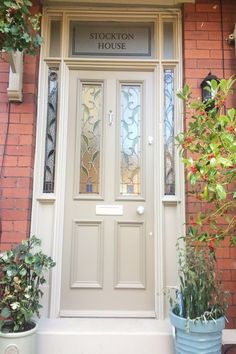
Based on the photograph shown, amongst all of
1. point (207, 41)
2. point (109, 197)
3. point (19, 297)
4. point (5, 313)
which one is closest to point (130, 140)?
point (109, 197)

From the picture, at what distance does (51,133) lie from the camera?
2639mm

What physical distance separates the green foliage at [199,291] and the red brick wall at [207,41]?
1283mm

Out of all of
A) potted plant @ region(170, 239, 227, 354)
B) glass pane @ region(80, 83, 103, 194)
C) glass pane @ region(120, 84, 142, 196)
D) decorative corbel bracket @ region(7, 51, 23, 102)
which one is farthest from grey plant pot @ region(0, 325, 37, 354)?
decorative corbel bracket @ region(7, 51, 23, 102)

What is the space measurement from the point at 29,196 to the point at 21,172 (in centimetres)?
19

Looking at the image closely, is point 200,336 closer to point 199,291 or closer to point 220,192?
point 199,291

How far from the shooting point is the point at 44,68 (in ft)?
8.77

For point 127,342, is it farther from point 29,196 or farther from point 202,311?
point 29,196

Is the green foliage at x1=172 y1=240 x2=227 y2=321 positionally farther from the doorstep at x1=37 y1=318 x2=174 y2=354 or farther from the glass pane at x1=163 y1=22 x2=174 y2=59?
the glass pane at x1=163 y1=22 x2=174 y2=59

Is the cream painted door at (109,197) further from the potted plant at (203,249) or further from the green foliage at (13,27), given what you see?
the green foliage at (13,27)

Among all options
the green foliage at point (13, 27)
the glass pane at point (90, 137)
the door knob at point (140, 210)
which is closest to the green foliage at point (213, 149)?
the door knob at point (140, 210)

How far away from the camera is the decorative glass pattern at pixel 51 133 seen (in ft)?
8.46

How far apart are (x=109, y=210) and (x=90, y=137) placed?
63 cm

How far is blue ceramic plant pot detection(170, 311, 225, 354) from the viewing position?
1.84 m

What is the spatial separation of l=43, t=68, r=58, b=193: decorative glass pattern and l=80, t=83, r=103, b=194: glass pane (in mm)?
230
